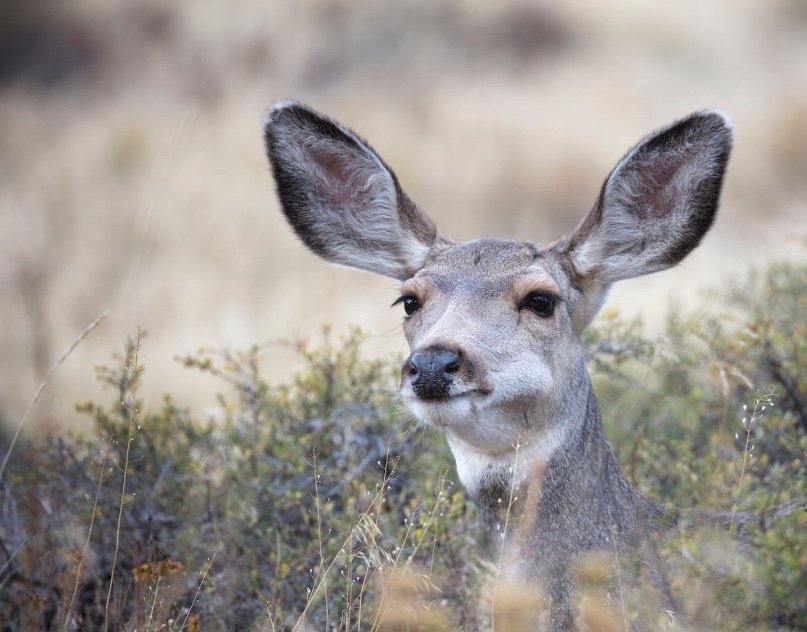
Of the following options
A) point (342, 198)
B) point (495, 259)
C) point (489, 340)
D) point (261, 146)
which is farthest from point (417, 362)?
point (261, 146)

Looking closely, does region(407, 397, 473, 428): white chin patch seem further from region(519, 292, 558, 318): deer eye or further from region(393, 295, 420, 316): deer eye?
region(393, 295, 420, 316): deer eye

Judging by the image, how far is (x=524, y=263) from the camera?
17.9ft

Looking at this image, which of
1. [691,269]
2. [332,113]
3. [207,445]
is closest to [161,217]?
[332,113]

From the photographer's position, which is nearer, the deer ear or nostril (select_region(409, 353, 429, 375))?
nostril (select_region(409, 353, 429, 375))

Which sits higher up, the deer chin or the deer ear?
the deer ear

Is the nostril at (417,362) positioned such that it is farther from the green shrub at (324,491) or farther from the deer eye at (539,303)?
the deer eye at (539,303)

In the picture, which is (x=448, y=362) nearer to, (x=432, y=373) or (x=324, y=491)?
(x=432, y=373)

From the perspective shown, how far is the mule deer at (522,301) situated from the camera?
4.81 m

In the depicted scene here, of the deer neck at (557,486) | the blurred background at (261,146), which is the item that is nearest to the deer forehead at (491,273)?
the deer neck at (557,486)

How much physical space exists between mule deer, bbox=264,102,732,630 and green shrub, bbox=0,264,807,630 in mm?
298

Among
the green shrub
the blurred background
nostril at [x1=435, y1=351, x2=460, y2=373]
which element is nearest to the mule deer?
nostril at [x1=435, y1=351, x2=460, y2=373]

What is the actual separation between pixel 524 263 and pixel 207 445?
257 cm

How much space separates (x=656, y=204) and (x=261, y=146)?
9.66m

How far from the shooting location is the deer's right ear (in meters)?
5.94
